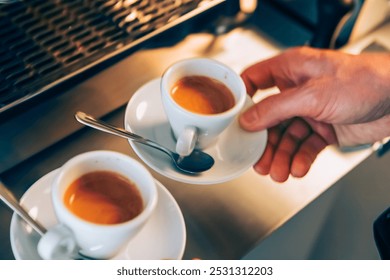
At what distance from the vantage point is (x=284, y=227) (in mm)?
675

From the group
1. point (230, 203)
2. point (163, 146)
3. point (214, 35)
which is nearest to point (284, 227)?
point (230, 203)

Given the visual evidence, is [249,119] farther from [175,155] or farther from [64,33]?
[64,33]

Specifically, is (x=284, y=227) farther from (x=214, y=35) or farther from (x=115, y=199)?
(x=214, y=35)

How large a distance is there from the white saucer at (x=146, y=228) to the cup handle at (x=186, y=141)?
57 millimetres

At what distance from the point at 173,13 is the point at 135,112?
194 millimetres

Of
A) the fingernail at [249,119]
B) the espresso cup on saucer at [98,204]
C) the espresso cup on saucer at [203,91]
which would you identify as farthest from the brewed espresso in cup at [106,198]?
the fingernail at [249,119]

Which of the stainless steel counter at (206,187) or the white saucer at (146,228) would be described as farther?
the stainless steel counter at (206,187)

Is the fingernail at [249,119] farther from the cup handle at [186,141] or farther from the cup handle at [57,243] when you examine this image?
the cup handle at [57,243]

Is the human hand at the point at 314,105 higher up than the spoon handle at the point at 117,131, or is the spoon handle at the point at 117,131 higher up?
the spoon handle at the point at 117,131

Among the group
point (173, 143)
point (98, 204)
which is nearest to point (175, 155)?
point (173, 143)

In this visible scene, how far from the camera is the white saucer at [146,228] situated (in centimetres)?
52

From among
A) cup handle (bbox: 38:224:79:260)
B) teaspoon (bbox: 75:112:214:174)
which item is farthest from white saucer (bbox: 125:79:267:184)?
cup handle (bbox: 38:224:79:260)

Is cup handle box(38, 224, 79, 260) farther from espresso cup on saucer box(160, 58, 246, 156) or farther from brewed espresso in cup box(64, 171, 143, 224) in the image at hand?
espresso cup on saucer box(160, 58, 246, 156)

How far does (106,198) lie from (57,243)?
88 mm
